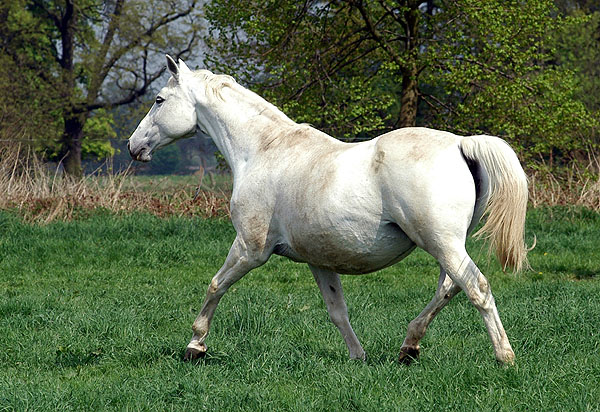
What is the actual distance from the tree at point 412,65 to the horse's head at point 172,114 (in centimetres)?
1030

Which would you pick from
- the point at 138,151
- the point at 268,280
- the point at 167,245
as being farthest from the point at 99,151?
the point at 138,151

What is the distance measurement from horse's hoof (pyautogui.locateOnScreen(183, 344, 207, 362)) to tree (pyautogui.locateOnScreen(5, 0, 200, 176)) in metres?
26.1

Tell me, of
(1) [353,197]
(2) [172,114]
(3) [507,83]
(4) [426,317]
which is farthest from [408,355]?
(3) [507,83]

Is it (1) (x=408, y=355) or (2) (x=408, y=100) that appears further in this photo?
(2) (x=408, y=100)

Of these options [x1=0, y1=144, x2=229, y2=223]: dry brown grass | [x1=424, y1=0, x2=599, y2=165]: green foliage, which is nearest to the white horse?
[x1=0, y1=144, x2=229, y2=223]: dry brown grass

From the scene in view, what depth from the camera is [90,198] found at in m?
14.3

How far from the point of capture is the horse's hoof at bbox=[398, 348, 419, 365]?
490 cm

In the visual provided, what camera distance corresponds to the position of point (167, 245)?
11.1m

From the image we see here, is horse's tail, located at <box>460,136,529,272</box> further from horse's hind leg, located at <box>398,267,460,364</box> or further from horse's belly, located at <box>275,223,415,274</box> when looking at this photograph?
horse's belly, located at <box>275,223,415,274</box>

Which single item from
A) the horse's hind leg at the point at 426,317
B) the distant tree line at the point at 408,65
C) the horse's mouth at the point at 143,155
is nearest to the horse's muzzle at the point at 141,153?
the horse's mouth at the point at 143,155

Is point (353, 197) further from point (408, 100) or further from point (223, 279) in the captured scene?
point (408, 100)

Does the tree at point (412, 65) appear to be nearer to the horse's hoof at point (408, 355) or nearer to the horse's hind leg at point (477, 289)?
the horse's hoof at point (408, 355)

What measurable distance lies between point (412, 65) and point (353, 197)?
13433 millimetres

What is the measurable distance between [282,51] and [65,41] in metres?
19.4
